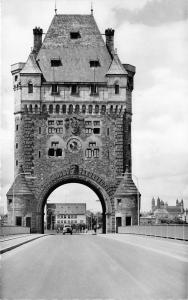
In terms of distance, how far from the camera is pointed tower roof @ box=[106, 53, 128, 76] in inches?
3191

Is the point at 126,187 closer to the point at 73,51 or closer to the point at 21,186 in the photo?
the point at 21,186

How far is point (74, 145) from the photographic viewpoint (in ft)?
263

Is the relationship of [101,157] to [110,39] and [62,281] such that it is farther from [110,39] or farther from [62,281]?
[62,281]

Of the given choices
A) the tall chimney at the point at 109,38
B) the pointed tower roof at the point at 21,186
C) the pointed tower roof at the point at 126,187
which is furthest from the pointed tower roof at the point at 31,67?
the pointed tower roof at the point at 126,187

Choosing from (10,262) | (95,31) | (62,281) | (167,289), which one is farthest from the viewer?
(95,31)

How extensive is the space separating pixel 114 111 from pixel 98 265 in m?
61.1

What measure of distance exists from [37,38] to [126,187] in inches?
946

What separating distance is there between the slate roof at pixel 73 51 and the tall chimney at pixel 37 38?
823 millimetres

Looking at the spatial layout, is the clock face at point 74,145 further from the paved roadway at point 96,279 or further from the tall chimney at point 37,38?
the paved roadway at point 96,279

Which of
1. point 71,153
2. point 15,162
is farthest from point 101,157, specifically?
point 15,162

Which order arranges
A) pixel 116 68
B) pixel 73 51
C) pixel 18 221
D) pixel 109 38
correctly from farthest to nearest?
1. pixel 109 38
2. pixel 73 51
3. pixel 116 68
4. pixel 18 221

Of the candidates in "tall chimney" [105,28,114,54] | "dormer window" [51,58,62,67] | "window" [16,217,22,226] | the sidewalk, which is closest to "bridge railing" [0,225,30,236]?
"window" [16,217,22,226]

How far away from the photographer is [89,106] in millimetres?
80312

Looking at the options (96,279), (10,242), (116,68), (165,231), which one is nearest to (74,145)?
(116,68)
